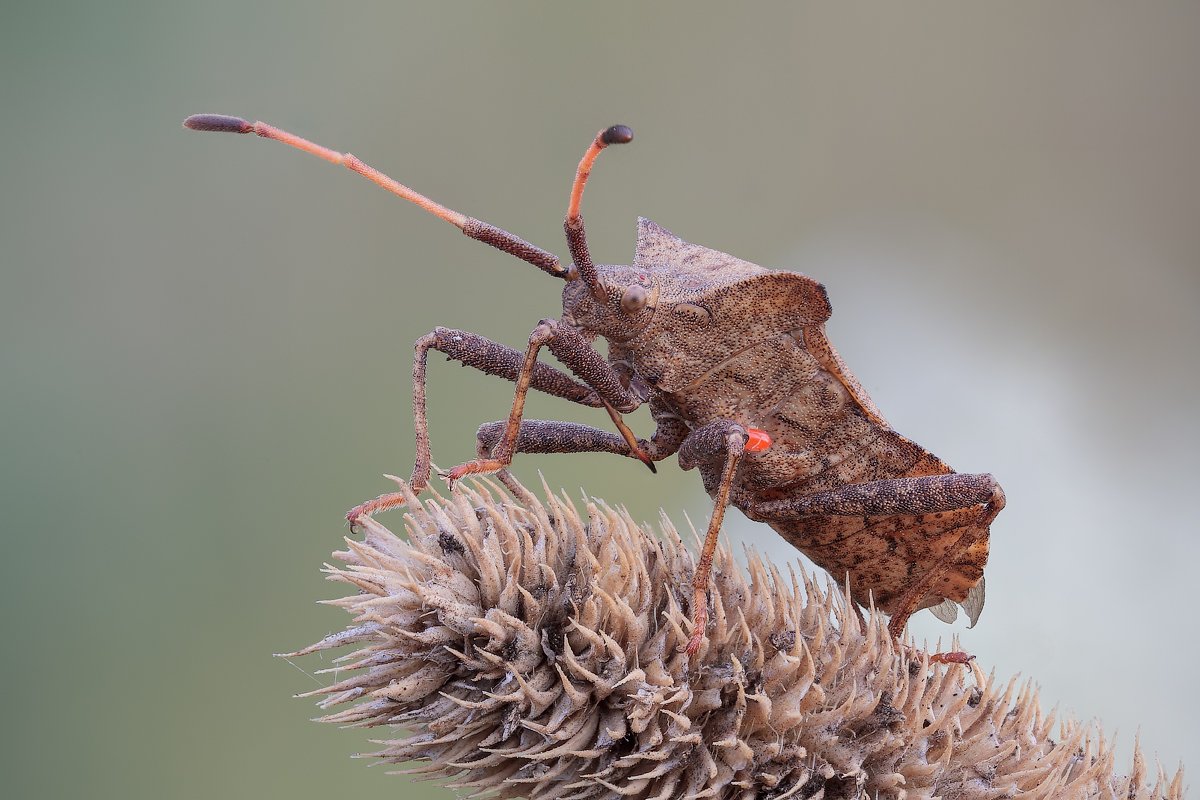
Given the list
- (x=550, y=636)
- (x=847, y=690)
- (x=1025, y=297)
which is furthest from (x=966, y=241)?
(x=550, y=636)

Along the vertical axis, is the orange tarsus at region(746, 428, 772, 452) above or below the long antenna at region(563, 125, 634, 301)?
below

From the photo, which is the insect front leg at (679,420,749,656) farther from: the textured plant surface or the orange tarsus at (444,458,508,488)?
the orange tarsus at (444,458,508,488)

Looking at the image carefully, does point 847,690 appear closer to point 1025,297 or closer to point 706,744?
point 706,744

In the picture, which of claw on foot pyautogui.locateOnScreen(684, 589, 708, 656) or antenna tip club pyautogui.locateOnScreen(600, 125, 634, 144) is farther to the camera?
antenna tip club pyautogui.locateOnScreen(600, 125, 634, 144)

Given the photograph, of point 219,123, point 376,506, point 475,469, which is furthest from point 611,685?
point 219,123

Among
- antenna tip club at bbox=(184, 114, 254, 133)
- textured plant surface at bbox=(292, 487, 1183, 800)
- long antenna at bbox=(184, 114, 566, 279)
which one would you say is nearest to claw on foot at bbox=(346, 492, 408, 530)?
textured plant surface at bbox=(292, 487, 1183, 800)

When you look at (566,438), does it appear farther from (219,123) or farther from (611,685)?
(219,123)
